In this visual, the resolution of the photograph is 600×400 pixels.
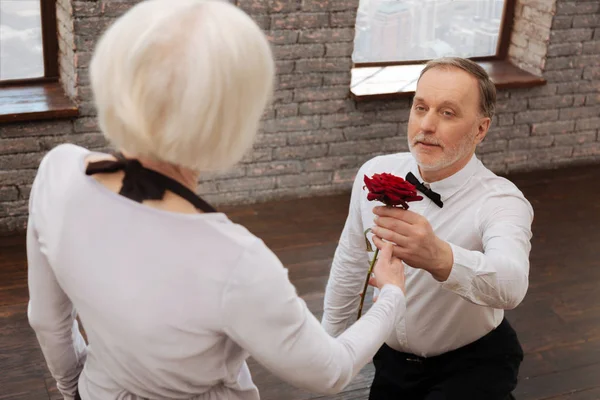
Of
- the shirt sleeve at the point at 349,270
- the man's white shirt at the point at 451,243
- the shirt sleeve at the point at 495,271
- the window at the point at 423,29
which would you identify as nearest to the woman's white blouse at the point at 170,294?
the shirt sleeve at the point at 495,271

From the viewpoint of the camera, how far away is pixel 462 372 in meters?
2.05

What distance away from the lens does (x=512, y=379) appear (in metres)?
2.07

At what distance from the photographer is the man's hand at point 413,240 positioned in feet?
5.13

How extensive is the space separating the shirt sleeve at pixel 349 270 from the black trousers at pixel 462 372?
0.64 feet

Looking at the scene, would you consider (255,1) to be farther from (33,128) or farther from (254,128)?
(254,128)

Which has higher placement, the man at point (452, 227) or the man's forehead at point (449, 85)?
the man's forehead at point (449, 85)

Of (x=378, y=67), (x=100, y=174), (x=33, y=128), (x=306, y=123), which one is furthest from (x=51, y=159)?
(x=378, y=67)

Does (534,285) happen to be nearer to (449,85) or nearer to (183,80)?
(449,85)

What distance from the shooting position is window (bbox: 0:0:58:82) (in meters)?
3.52

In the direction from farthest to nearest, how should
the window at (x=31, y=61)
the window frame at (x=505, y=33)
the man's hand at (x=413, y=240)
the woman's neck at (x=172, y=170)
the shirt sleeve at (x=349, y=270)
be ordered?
the window frame at (x=505, y=33) → the window at (x=31, y=61) → the shirt sleeve at (x=349, y=270) → the man's hand at (x=413, y=240) → the woman's neck at (x=172, y=170)

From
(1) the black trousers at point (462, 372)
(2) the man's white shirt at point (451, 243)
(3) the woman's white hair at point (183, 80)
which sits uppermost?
(3) the woman's white hair at point (183, 80)

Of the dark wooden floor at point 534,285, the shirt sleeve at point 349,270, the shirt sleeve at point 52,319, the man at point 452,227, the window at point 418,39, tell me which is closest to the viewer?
the shirt sleeve at point 52,319

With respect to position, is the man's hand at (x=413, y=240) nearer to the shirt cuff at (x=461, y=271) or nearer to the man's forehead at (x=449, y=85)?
the shirt cuff at (x=461, y=271)

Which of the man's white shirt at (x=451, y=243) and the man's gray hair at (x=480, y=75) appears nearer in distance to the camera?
the man's white shirt at (x=451, y=243)
